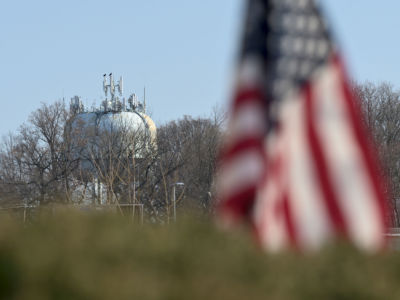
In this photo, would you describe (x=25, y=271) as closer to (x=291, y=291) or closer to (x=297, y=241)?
(x=291, y=291)

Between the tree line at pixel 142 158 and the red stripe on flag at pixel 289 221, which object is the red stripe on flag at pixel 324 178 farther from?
the tree line at pixel 142 158

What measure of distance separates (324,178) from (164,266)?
5.45ft

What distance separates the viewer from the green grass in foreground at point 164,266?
302cm

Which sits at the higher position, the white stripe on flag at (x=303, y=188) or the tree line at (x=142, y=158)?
the tree line at (x=142, y=158)

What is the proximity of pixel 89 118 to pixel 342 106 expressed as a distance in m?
81.8

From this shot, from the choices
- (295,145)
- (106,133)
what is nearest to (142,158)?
(106,133)

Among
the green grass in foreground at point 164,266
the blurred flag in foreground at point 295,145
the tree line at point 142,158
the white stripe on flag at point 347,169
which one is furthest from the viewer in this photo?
the tree line at point 142,158

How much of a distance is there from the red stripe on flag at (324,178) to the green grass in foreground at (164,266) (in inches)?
12.2

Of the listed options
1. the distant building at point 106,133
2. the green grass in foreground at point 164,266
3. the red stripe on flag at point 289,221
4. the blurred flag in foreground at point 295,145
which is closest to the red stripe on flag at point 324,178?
the blurred flag in foreground at point 295,145

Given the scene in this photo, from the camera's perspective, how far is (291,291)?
376 centimetres

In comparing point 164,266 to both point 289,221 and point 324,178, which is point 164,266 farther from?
point 324,178

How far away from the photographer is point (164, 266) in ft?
11.5

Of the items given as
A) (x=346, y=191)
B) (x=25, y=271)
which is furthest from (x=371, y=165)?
(x=25, y=271)

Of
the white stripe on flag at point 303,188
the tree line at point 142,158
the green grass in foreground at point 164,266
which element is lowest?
the green grass in foreground at point 164,266
